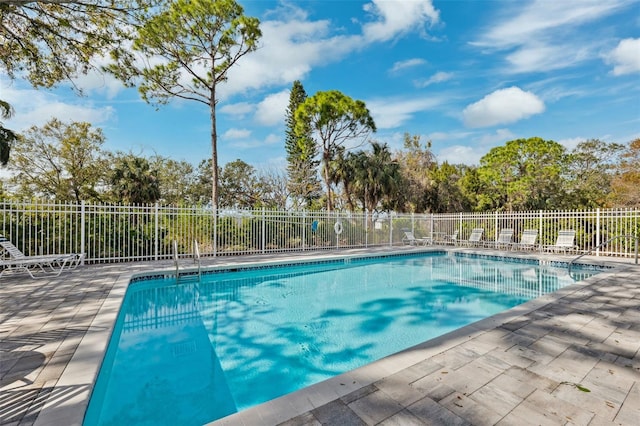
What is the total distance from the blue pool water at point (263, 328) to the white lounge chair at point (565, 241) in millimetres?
2050

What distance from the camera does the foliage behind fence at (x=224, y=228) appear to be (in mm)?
7965

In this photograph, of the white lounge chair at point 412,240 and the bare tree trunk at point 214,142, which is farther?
the white lounge chair at point 412,240

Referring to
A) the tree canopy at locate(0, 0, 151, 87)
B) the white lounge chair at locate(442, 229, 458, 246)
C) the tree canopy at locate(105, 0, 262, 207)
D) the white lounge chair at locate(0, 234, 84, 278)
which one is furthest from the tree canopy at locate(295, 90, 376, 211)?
the white lounge chair at locate(0, 234, 84, 278)

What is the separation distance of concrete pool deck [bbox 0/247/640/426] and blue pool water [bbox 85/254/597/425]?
380 millimetres

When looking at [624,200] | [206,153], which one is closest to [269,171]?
[206,153]

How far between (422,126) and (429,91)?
777 centimetres

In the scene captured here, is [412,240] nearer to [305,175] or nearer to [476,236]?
[476,236]

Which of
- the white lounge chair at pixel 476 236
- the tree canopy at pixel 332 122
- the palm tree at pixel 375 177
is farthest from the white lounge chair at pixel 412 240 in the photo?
the tree canopy at pixel 332 122

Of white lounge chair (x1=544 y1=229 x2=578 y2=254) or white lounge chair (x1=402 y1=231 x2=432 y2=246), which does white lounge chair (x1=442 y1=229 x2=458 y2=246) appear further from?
white lounge chair (x1=544 y1=229 x2=578 y2=254)

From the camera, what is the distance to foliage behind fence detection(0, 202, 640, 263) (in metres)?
7.96

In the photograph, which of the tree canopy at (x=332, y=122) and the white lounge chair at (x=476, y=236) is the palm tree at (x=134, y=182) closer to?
the tree canopy at (x=332, y=122)

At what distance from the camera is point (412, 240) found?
15.0 metres

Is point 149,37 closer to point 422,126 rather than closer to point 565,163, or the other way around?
point 422,126

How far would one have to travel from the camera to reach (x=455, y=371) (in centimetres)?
241
